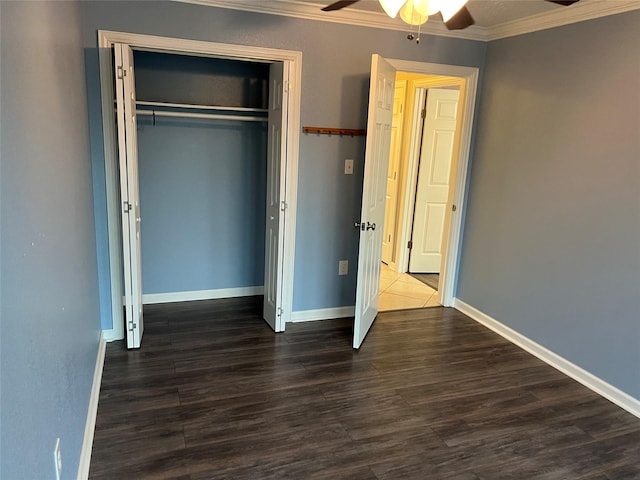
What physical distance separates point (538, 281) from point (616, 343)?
26.8 inches

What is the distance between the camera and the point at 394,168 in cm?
537

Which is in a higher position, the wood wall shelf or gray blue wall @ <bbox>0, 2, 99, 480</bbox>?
the wood wall shelf

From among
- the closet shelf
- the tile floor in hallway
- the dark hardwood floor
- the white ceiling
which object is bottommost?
the dark hardwood floor

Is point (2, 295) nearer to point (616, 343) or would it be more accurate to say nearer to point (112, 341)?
point (112, 341)

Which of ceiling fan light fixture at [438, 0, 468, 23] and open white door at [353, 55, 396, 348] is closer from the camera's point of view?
ceiling fan light fixture at [438, 0, 468, 23]

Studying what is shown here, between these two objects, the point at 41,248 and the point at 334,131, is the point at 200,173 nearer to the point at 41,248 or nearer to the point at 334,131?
the point at 334,131

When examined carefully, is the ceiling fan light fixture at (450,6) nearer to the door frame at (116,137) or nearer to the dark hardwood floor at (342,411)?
the door frame at (116,137)

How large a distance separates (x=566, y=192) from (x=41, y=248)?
3.09 meters

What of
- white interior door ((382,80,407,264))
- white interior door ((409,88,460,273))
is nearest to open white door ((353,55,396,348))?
white interior door ((382,80,407,264))

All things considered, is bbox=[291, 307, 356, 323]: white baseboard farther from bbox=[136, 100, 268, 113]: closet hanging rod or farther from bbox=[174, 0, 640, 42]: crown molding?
bbox=[174, 0, 640, 42]: crown molding

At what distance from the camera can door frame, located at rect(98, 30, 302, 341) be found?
117 inches

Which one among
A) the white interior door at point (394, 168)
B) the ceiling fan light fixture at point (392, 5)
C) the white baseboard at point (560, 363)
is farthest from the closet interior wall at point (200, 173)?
the white baseboard at point (560, 363)

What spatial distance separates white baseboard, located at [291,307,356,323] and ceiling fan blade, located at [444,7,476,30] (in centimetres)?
241

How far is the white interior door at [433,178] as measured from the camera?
4.98 meters
